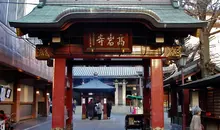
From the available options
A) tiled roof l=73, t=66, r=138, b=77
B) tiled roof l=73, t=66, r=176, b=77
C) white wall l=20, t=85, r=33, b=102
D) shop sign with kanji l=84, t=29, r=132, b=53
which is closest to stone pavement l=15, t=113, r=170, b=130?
white wall l=20, t=85, r=33, b=102

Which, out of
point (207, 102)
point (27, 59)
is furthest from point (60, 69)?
point (27, 59)

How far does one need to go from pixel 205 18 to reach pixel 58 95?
11.1 meters

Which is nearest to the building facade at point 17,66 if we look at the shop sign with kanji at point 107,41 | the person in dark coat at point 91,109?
the shop sign with kanji at point 107,41

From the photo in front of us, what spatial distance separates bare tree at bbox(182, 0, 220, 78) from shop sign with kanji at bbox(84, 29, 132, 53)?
265 inches

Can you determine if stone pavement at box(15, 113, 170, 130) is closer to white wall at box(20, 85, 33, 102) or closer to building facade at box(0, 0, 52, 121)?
building facade at box(0, 0, 52, 121)

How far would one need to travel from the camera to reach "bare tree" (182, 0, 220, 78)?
1720 centimetres

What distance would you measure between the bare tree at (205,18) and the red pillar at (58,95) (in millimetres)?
8637

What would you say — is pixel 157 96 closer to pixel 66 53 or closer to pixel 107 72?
pixel 66 53

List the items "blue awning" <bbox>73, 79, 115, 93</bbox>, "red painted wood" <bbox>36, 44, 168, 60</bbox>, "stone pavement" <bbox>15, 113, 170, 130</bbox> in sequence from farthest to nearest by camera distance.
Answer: "blue awning" <bbox>73, 79, 115, 93</bbox>, "stone pavement" <bbox>15, 113, 170, 130</bbox>, "red painted wood" <bbox>36, 44, 168, 60</bbox>

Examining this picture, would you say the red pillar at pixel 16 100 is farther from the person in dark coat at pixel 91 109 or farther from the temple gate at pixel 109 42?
the temple gate at pixel 109 42

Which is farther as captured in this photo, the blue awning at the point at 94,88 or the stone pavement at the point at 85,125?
the blue awning at the point at 94,88

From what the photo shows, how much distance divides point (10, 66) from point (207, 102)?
10988 mm

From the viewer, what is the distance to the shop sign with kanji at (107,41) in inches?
456

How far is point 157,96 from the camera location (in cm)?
1170
